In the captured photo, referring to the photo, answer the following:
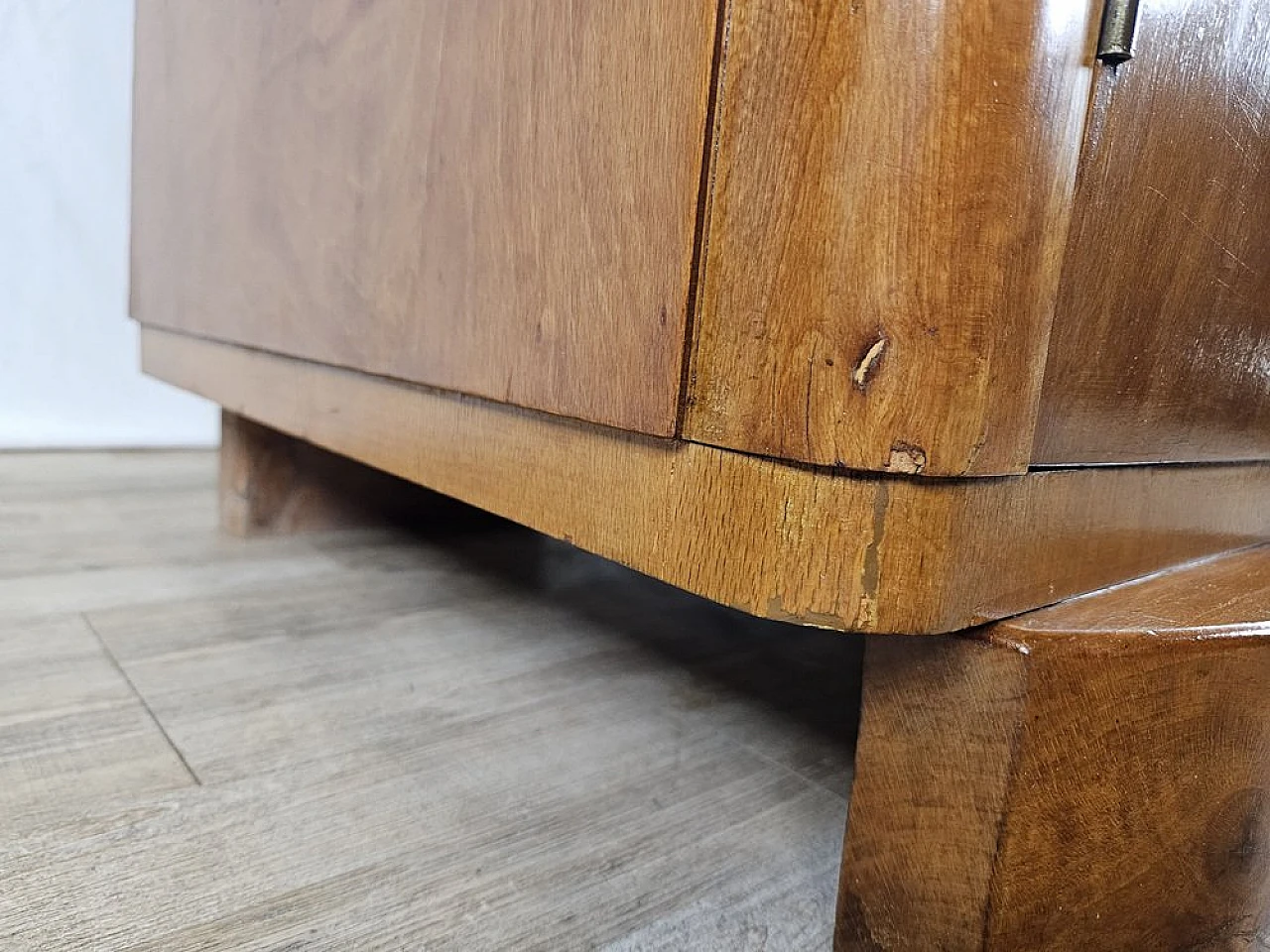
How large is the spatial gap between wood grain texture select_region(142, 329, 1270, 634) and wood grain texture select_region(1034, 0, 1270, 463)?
2cm

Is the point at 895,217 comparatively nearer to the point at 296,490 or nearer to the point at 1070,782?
the point at 1070,782

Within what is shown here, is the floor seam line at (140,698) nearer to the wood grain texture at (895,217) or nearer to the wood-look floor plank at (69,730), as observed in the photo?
the wood-look floor plank at (69,730)

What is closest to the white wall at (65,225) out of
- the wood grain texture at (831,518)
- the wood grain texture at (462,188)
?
the wood grain texture at (462,188)

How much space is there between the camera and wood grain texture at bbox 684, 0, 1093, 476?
276 millimetres

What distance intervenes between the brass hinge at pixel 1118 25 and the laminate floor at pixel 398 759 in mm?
345

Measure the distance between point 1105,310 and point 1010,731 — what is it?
0.49 ft

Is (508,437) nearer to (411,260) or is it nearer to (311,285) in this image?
(411,260)

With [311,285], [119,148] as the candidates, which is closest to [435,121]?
[311,285]

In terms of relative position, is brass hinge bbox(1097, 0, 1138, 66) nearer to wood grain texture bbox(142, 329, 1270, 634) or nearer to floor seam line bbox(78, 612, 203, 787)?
wood grain texture bbox(142, 329, 1270, 634)

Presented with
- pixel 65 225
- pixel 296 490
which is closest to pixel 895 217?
pixel 296 490

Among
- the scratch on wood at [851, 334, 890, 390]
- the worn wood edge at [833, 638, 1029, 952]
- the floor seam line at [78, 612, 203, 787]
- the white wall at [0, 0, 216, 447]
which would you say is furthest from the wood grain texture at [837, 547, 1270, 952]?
the white wall at [0, 0, 216, 447]

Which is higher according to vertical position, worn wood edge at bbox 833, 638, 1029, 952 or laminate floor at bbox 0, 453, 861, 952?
worn wood edge at bbox 833, 638, 1029, 952

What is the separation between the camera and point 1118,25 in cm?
29

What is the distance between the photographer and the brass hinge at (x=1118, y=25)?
0.29 m
